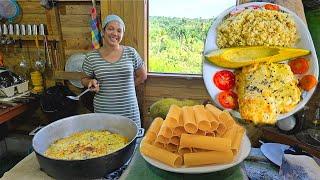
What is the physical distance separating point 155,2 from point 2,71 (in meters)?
1.31

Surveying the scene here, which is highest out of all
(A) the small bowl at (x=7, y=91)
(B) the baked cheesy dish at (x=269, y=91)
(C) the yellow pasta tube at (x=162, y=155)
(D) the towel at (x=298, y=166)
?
(B) the baked cheesy dish at (x=269, y=91)

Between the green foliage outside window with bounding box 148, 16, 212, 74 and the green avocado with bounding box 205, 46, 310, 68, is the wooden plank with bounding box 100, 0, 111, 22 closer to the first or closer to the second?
the green foliage outside window with bounding box 148, 16, 212, 74

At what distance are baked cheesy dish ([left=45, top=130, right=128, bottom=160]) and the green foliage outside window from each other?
1.13 metres

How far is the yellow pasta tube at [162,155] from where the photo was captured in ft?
1.87

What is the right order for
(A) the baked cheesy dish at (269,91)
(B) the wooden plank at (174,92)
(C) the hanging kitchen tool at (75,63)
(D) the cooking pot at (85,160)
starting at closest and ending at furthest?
1. (A) the baked cheesy dish at (269,91)
2. (D) the cooking pot at (85,160)
3. (B) the wooden plank at (174,92)
4. (C) the hanging kitchen tool at (75,63)

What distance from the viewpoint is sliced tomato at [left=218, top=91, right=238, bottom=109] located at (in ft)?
1.76

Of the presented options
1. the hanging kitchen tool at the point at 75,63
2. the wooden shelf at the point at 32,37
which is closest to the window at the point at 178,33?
the hanging kitchen tool at the point at 75,63

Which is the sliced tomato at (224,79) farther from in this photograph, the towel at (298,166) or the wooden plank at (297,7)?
the towel at (298,166)

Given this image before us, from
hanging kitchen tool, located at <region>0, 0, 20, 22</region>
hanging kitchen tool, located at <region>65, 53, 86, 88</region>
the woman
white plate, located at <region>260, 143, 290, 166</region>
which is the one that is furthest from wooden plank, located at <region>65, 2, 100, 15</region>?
white plate, located at <region>260, 143, 290, 166</region>

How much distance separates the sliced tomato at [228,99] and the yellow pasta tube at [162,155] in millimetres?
148

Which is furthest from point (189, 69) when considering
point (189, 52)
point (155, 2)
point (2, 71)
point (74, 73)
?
point (2, 71)

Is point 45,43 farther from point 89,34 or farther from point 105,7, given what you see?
point 105,7

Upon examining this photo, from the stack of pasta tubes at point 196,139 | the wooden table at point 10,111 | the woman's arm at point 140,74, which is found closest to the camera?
the stack of pasta tubes at point 196,139

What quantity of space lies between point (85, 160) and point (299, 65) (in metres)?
0.55
